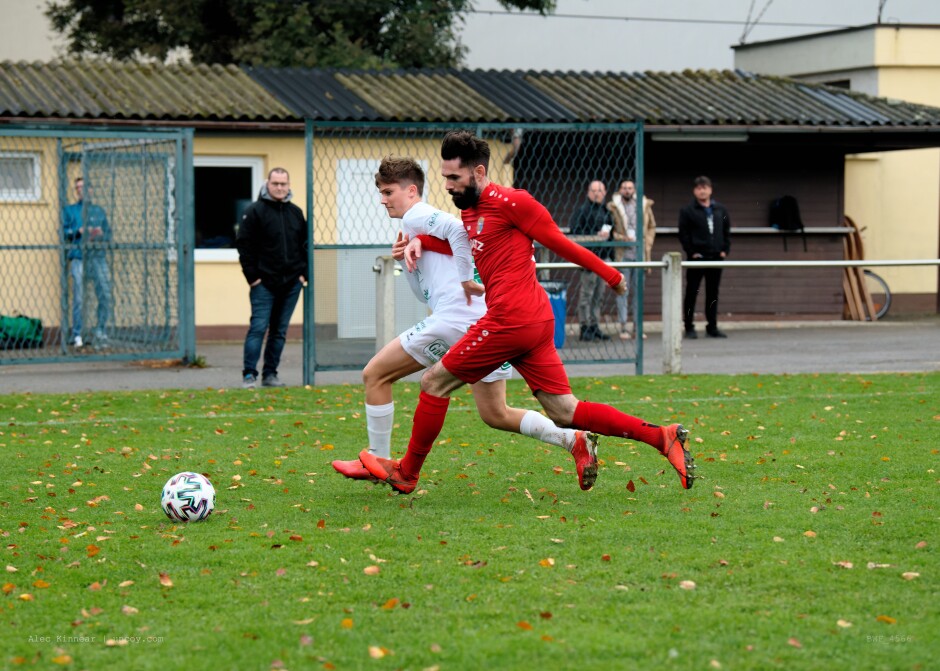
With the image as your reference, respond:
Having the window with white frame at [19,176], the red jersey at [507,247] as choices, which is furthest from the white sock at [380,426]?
the window with white frame at [19,176]

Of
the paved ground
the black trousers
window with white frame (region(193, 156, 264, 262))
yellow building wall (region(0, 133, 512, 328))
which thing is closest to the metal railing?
yellow building wall (region(0, 133, 512, 328))

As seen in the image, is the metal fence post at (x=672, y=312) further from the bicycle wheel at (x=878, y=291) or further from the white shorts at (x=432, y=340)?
the bicycle wheel at (x=878, y=291)

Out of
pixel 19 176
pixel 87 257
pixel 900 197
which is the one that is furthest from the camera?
pixel 900 197

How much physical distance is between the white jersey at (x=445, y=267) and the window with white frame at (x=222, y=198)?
41.0 feet

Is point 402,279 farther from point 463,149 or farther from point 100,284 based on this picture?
point 463,149

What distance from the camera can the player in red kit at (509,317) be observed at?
22.4ft

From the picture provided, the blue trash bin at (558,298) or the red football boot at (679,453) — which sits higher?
the blue trash bin at (558,298)

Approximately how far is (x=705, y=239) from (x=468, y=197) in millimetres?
12229

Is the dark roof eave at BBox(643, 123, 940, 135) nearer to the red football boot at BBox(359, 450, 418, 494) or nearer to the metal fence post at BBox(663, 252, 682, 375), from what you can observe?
the metal fence post at BBox(663, 252, 682, 375)

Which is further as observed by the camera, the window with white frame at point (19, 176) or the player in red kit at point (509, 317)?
the window with white frame at point (19, 176)

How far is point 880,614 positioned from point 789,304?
1780 centimetres

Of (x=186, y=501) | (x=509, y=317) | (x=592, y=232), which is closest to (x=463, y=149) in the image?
(x=509, y=317)

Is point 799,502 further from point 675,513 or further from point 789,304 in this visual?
point 789,304

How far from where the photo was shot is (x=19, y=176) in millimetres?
16000
